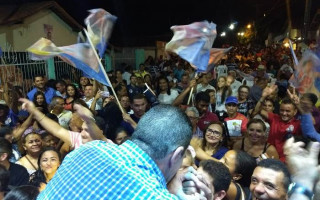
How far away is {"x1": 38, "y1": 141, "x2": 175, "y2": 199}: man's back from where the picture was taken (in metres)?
1.47

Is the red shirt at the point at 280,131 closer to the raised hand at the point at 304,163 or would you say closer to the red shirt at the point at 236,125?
the red shirt at the point at 236,125

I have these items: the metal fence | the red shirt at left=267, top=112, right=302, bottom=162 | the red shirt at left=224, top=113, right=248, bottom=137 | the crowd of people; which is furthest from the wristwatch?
the metal fence

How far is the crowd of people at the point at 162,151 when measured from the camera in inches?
61.4

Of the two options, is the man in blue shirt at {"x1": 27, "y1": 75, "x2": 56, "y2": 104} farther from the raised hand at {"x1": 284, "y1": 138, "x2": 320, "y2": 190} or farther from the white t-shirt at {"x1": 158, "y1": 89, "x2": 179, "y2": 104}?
the raised hand at {"x1": 284, "y1": 138, "x2": 320, "y2": 190}

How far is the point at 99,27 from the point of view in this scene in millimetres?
5051

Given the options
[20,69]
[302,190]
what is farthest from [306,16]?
[302,190]

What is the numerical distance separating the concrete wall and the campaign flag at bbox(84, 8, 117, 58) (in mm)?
9060

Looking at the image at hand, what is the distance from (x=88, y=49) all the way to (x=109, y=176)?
10.7ft

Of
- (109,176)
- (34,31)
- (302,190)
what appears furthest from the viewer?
(34,31)

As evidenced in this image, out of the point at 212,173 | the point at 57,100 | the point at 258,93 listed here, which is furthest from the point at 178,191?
the point at 258,93

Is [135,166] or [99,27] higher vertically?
[99,27]

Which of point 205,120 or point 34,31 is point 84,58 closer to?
point 205,120

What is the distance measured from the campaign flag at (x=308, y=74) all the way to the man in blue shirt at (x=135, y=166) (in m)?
3.22

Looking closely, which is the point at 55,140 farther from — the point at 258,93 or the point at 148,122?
the point at 258,93
